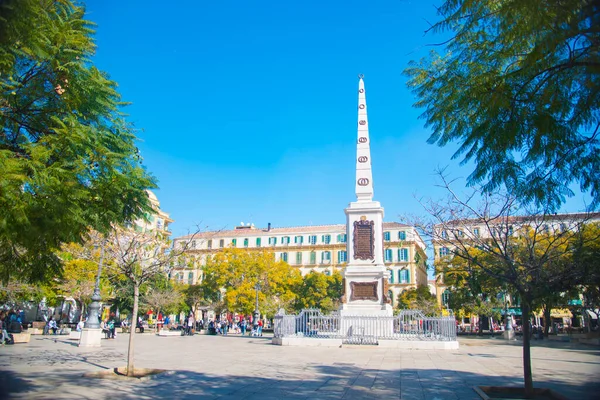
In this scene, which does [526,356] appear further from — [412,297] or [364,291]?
[412,297]

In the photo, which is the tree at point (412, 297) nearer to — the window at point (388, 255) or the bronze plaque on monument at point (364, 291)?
the window at point (388, 255)

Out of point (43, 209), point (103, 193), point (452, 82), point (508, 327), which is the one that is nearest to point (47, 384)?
point (103, 193)

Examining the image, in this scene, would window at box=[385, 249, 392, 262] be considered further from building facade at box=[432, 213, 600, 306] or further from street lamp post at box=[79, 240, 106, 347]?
building facade at box=[432, 213, 600, 306]

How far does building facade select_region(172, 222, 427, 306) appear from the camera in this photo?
6297cm

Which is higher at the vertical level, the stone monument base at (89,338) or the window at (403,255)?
the window at (403,255)

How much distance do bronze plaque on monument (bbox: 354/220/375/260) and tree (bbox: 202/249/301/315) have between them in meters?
19.4

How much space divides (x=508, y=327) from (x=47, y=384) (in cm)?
3194

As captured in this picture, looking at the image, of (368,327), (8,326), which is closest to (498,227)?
(368,327)

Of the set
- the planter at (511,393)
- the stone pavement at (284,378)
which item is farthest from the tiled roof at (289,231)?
the planter at (511,393)

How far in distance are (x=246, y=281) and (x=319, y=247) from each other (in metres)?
25.7

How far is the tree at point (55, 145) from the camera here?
5.14 metres

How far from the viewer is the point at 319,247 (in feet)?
220

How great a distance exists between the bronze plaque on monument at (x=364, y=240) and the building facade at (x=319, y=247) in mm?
38601

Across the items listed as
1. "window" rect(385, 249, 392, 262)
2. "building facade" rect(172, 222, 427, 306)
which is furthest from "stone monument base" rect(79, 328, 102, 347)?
"window" rect(385, 249, 392, 262)
